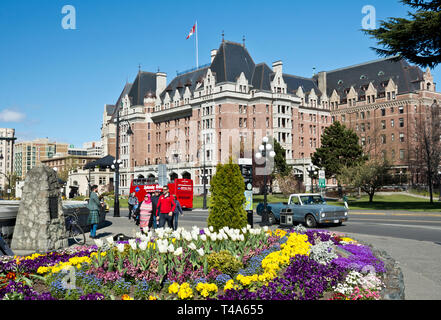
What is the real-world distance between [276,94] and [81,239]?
6719cm

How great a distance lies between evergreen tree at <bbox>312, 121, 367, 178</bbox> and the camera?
65875mm

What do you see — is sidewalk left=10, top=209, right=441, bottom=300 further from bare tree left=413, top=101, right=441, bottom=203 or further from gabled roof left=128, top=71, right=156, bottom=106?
gabled roof left=128, top=71, right=156, bottom=106

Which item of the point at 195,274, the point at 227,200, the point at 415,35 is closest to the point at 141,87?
the point at 415,35

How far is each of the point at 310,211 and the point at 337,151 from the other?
4659 cm

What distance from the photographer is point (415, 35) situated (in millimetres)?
28500

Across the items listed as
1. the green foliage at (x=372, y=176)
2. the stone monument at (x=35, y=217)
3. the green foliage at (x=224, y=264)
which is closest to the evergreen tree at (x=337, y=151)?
the green foliage at (x=372, y=176)

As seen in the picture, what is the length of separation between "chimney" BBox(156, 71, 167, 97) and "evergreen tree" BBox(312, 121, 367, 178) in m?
42.5

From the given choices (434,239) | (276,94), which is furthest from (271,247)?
(276,94)

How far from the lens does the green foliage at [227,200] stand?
12.8m

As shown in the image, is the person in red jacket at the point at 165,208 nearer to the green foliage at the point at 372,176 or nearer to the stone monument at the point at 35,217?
the stone monument at the point at 35,217

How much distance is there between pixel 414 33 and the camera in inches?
1114

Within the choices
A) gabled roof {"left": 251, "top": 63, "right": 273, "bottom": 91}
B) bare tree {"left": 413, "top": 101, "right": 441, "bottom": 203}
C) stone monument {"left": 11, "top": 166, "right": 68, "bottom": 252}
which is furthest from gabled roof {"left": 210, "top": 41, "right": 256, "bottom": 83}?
stone monument {"left": 11, "top": 166, "right": 68, "bottom": 252}

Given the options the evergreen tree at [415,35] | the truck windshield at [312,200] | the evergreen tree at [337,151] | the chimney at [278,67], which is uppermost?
the chimney at [278,67]
